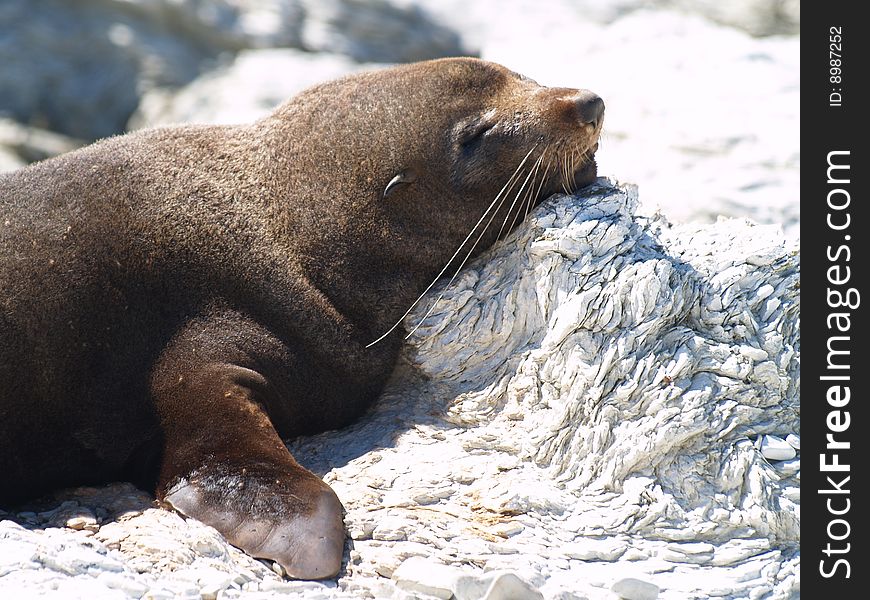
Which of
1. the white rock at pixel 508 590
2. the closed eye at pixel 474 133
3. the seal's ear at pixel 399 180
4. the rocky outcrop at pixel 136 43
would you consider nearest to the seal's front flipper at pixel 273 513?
the white rock at pixel 508 590

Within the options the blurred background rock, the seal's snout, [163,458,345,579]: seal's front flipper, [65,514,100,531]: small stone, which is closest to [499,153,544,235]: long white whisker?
the seal's snout

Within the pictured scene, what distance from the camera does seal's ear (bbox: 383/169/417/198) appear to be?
5.60 m

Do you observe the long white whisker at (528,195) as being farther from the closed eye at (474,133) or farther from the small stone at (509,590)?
the small stone at (509,590)

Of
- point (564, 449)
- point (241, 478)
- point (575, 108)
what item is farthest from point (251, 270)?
point (575, 108)

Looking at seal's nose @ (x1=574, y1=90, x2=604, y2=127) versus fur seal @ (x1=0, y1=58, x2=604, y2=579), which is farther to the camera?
seal's nose @ (x1=574, y1=90, x2=604, y2=127)

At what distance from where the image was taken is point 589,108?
5688 mm

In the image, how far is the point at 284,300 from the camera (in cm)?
537

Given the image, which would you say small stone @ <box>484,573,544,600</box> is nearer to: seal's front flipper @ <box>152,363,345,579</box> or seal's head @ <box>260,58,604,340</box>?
seal's front flipper @ <box>152,363,345,579</box>

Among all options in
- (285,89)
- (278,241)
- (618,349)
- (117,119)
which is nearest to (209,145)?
(278,241)

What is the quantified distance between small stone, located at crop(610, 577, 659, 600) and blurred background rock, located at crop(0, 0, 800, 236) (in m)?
6.72

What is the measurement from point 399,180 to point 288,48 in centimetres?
735

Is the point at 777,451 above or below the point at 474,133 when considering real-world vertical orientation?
below

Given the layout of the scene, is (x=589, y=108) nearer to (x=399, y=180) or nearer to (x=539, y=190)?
(x=539, y=190)

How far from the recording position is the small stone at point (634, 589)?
4.23 meters
